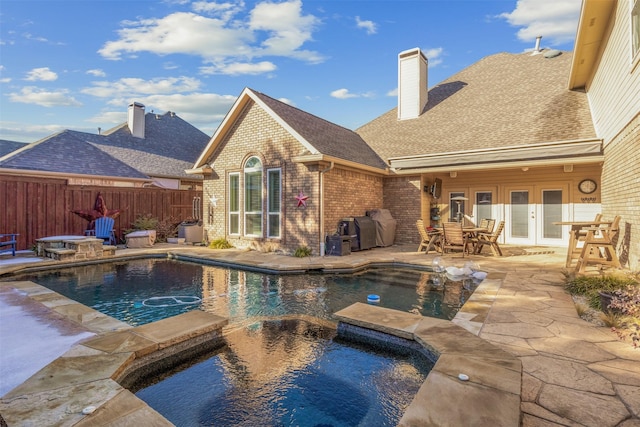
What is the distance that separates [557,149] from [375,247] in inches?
245

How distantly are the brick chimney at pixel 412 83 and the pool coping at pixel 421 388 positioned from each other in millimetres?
12481

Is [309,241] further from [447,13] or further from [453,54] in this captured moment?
[453,54]

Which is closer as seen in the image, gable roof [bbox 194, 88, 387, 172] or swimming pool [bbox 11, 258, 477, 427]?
swimming pool [bbox 11, 258, 477, 427]

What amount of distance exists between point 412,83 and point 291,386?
14.9 metres

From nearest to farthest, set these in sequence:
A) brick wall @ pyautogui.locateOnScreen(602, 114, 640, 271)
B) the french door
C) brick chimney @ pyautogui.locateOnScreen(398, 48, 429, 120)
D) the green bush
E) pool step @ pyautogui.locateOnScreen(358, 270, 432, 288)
Answer: 1. the green bush
2. brick wall @ pyautogui.locateOnScreen(602, 114, 640, 271)
3. pool step @ pyautogui.locateOnScreen(358, 270, 432, 288)
4. the french door
5. brick chimney @ pyautogui.locateOnScreen(398, 48, 429, 120)

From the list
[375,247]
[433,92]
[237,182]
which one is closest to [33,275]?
[237,182]

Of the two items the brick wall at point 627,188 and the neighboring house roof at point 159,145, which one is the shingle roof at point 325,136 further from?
the neighboring house roof at point 159,145

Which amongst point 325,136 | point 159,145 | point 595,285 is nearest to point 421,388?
point 595,285

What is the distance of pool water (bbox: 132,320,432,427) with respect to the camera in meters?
2.48

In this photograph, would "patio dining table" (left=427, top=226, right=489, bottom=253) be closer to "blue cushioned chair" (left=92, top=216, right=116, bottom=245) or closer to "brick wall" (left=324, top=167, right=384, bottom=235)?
"brick wall" (left=324, top=167, right=384, bottom=235)

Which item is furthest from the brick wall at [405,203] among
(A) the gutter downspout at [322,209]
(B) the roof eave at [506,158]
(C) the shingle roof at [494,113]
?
(A) the gutter downspout at [322,209]

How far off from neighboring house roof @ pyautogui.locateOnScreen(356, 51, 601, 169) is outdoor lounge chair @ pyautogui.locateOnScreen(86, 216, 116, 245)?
10452mm

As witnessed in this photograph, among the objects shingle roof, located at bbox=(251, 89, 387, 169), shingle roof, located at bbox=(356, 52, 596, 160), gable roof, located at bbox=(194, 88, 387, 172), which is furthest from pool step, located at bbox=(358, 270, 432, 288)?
shingle roof, located at bbox=(356, 52, 596, 160)

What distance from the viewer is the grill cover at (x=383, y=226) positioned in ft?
37.0
